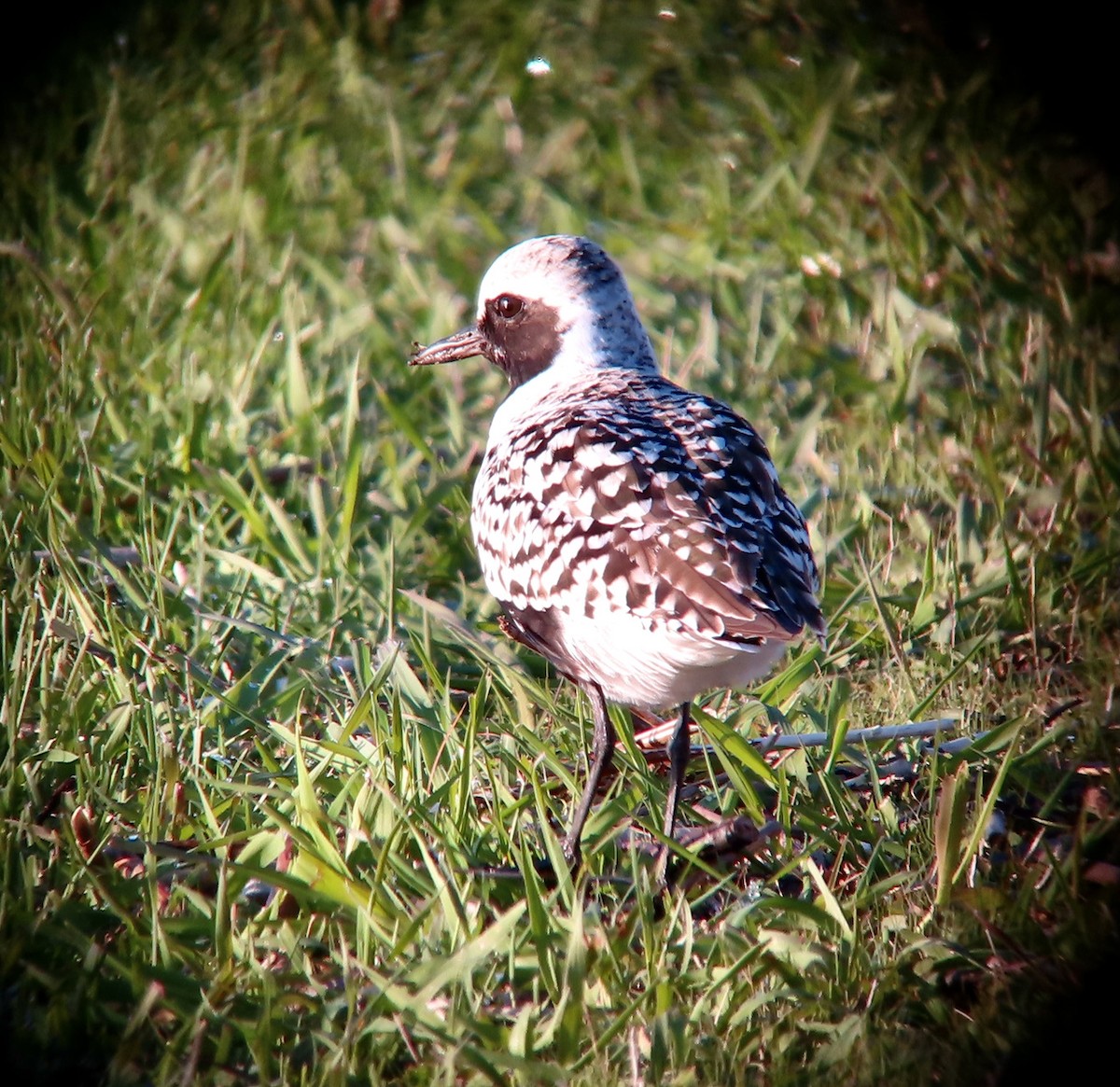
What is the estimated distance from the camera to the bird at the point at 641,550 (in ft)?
10.9

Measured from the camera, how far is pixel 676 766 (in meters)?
3.67

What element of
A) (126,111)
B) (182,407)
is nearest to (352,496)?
(182,407)

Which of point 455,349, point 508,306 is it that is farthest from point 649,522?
point 455,349

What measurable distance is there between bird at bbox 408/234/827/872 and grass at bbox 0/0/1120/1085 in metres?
0.26

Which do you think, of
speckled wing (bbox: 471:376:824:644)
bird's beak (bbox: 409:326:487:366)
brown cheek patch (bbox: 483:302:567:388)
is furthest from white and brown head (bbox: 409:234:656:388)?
speckled wing (bbox: 471:376:824:644)

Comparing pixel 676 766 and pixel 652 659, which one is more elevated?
pixel 652 659

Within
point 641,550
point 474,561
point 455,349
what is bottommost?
point 474,561

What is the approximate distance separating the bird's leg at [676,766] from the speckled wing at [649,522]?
49cm

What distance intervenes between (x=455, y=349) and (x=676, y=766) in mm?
1979

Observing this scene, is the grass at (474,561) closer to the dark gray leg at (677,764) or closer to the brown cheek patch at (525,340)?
the dark gray leg at (677,764)

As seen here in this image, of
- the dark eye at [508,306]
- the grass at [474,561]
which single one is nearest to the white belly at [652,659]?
the grass at [474,561]

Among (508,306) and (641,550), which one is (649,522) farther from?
(508,306)

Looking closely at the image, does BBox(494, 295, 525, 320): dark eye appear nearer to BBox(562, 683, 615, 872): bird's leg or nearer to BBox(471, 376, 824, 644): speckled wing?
BBox(471, 376, 824, 644): speckled wing

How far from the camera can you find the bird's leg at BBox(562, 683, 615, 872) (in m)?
3.45
